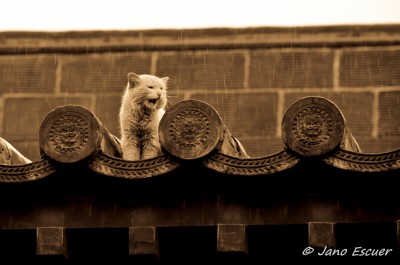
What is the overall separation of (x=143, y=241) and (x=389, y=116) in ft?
16.2

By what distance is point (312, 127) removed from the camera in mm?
14289

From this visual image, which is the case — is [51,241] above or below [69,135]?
below

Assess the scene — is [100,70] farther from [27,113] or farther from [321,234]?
[321,234]

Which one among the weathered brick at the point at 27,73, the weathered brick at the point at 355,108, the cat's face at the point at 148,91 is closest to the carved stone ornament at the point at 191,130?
the cat's face at the point at 148,91

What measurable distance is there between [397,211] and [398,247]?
0.98ft

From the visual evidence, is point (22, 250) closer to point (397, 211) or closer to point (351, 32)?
point (397, 211)

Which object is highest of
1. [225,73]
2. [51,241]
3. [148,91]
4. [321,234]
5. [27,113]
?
[225,73]

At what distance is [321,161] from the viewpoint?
46.7ft

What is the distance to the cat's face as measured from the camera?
16828 mm

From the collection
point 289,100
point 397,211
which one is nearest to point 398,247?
point 397,211

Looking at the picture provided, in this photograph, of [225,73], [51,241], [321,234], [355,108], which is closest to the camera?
[321,234]

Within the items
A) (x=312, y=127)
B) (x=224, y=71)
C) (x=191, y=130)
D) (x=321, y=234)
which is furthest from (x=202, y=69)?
(x=321, y=234)

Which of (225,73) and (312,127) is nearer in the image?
(312,127)

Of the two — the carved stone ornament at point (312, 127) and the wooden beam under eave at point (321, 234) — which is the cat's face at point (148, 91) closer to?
the carved stone ornament at point (312, 127)
